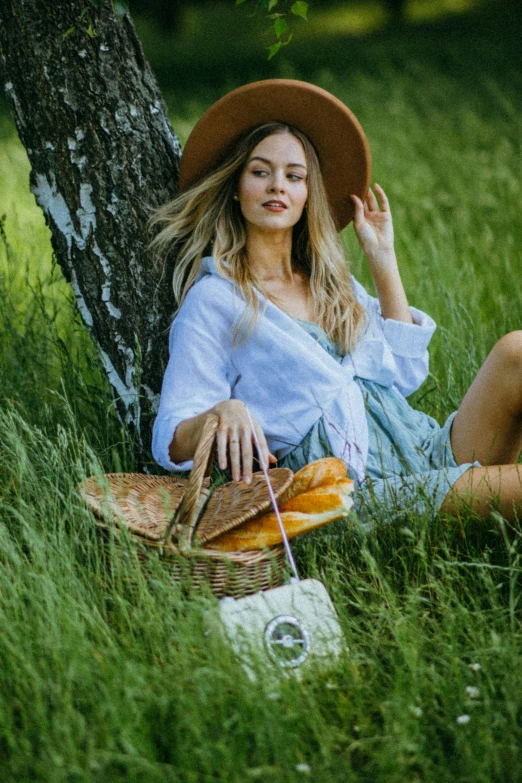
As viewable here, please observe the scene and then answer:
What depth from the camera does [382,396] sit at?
113 inches

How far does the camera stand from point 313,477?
226 cm

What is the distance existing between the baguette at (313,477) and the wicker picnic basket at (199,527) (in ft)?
0.18

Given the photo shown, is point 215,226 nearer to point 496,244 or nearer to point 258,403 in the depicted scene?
point 258,403

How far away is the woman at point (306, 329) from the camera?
2564 millimetres

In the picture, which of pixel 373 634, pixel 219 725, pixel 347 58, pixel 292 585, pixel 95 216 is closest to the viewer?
pixel 219 725

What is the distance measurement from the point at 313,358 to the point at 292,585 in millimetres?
886

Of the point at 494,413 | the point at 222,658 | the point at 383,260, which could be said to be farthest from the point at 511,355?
the point at 222,658

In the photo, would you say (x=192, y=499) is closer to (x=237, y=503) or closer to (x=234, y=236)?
(x=237, y=503)

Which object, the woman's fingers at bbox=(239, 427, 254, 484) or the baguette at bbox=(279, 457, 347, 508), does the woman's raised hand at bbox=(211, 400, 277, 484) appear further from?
the baguette at bbox=(279, 457, 347, 508)

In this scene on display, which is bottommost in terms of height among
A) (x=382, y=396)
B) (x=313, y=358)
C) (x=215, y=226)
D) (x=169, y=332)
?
(x=382, y=396)

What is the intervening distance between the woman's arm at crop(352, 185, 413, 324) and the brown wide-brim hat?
0.38 ft

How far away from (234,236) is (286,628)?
4.66 feet

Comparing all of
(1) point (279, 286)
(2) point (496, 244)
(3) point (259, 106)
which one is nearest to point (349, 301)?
(1) point (279, 286)

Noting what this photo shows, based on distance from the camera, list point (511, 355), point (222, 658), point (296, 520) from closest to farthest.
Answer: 1. point (222, 658)
2. point (296, 520)
3. point (511, 355)
